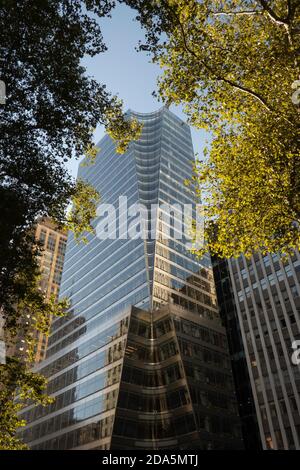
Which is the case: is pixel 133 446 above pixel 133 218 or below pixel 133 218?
below

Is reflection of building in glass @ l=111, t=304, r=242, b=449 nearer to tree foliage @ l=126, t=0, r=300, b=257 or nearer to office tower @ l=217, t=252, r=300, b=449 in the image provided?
office tower @ l=217, t=252, r=300, b=449

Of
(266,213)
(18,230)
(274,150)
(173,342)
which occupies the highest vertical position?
(173,342)

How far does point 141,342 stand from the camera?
63.1 meters

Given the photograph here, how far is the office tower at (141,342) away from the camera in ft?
184

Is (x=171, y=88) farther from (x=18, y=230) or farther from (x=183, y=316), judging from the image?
(x=183, y=316)

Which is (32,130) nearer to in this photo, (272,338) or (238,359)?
(272,338)

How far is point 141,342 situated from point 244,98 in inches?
2010

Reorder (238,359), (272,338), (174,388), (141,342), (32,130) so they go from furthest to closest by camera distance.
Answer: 1. (238,359)
2. (141,342)
3. (174,388)
4. (272,338)
5. (32,130)

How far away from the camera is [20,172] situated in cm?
1536

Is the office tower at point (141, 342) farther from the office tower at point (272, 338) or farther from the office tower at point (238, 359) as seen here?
the office tower at point (272, 338)

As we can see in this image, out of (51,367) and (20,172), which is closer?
(20,172)

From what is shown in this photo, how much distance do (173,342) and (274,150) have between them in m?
49.9

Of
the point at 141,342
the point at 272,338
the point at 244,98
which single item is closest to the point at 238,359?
the point at 141,342

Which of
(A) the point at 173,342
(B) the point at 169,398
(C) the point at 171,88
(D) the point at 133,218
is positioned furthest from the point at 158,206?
(C) the point at 171,88
